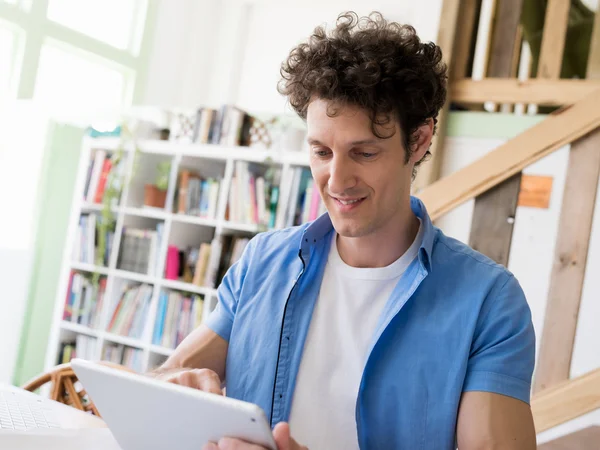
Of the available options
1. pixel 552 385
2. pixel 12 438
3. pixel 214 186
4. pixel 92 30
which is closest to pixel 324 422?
pixel 12 438

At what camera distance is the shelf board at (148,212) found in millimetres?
3885

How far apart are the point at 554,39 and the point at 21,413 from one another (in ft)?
7.05

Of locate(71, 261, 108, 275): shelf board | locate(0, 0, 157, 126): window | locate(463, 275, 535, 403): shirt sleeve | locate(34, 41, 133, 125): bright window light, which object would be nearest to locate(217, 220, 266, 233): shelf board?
locate(71, 261, 108, 275): shelf board

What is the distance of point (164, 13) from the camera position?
5.49m

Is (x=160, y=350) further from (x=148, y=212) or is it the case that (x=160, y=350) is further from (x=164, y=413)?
(x=164, y=413)

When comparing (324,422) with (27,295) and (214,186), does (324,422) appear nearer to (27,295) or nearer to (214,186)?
(214,186)

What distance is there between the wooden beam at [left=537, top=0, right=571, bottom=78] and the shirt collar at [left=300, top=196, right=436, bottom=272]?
125 centimetres

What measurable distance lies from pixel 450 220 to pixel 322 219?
130cm

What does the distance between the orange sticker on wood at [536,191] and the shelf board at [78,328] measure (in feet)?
8.84

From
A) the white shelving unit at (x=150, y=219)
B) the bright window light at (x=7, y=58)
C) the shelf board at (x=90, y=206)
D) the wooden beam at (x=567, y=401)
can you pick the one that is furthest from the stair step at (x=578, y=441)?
the bright window light at (x=7, y=58)

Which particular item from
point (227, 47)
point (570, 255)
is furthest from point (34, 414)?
point (227, 47)

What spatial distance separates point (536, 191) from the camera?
2551mm

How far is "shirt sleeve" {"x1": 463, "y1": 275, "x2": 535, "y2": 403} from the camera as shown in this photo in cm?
115

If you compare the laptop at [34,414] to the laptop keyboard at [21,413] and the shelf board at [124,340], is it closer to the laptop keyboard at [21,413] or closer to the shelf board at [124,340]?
the laptop keyboard at [21,413]
